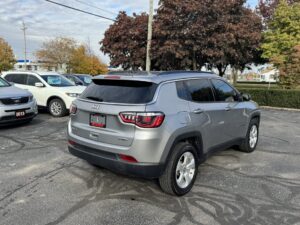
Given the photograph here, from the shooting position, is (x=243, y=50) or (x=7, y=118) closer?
(x=7, y=118)

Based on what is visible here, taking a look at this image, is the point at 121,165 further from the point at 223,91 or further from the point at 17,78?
the point at 17,78

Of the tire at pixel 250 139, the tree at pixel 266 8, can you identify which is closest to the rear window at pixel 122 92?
the tire at pixel 250 139

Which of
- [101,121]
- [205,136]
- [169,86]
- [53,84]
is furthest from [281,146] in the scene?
[53,84]

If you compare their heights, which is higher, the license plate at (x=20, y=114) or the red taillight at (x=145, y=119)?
the red taillight at (x=145, y=119)

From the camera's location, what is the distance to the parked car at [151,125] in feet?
11.8

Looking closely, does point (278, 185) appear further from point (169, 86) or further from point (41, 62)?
point (41, 62)

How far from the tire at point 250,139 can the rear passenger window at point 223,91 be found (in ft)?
3.16

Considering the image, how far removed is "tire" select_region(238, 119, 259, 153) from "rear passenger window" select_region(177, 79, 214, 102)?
1748mm

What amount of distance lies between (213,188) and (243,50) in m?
21.2

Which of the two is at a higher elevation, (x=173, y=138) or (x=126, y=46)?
(x=126, y=46)

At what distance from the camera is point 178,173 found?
406 centimetres

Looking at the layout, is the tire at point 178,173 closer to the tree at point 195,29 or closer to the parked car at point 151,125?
the parked car at point 151,125

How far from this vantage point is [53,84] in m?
10.9

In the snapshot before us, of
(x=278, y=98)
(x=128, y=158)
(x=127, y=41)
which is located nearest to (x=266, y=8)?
(x=127, y=41)
